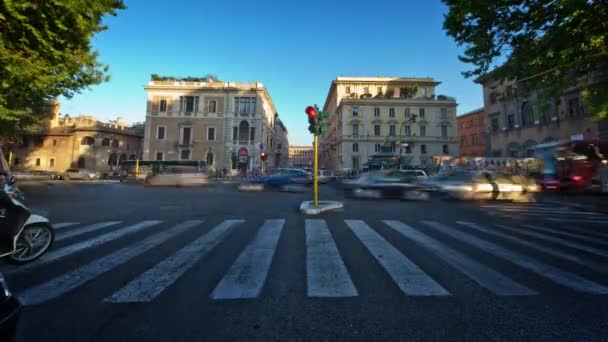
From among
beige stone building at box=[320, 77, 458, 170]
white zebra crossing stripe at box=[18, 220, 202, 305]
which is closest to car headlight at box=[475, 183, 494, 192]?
white zebra crossing stripe at box=[18, 220, 202, 305]

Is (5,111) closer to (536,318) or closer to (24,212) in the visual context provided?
(24,212)

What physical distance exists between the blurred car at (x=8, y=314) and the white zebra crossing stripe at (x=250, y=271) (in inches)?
55.3

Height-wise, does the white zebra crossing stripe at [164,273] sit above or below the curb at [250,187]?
below

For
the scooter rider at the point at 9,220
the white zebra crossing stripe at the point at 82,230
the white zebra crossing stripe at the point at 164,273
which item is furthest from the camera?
the white zebra crossing stripe at the point at 82,230

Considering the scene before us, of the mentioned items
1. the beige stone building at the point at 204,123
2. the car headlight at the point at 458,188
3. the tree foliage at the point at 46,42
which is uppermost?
the beige stone building at the point at 204,123

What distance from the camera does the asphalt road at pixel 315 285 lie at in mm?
2033

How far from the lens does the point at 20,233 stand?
11.9 ft

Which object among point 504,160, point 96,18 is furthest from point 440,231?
point 504,160

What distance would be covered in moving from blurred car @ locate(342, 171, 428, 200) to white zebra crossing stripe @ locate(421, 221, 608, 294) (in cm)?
705

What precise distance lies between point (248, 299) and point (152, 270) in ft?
5.39

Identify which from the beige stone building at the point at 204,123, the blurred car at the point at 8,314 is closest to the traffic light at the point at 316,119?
the blurred car at the point at 8,314

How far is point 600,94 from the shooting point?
11680mm

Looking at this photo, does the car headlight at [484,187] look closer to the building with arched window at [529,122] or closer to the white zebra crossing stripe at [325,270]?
the white zebra crossing stripe at [325,270]

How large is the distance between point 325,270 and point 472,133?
2508 inches
